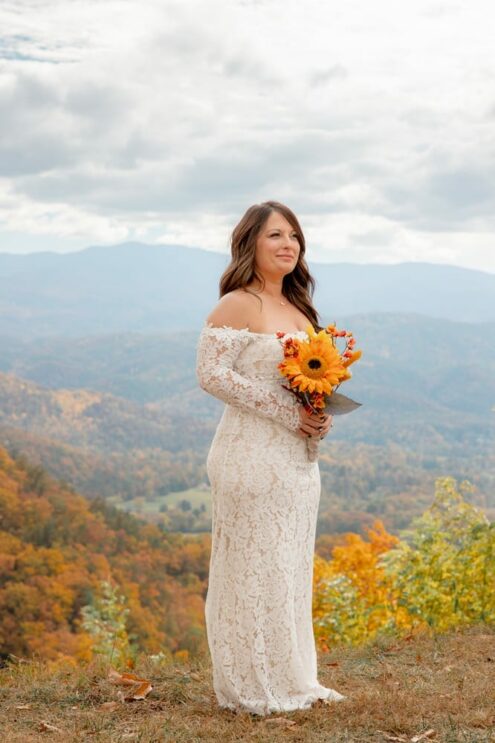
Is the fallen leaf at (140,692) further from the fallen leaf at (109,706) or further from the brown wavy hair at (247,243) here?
the brown wavy hair at (247,243)

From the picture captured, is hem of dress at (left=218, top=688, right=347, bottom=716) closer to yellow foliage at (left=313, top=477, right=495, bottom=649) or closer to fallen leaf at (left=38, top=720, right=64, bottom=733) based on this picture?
fallen leaf at (left=38, top=720, right=64, bottom=733)

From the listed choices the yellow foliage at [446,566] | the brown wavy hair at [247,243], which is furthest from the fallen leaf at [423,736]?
the yellow foliage at [446,566]

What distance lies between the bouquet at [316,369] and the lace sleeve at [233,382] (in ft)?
0.42

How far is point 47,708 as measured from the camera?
16.9ft

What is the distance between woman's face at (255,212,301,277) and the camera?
16.2ft

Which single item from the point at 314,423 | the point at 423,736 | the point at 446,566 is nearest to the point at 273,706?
the point at 423,736

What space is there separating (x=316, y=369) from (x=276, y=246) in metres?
0.81

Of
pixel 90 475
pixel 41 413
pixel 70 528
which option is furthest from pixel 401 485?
pixel 70 528

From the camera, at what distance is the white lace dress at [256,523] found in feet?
15.4

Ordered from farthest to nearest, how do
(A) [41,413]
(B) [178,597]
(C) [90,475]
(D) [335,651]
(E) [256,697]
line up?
(A) [41,413] → (C) [90,475] → (B) [178,597] → (D) [335,651] → (E) [256,697]

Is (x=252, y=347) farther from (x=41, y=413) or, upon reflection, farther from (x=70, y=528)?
(x=41, y=413)

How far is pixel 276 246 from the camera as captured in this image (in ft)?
16.1

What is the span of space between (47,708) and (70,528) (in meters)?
50.7

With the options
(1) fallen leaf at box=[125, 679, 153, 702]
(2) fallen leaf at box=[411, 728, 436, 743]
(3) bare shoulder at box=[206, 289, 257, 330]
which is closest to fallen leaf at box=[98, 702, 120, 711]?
(1) fallen leaf at box=[125, 679, 153, 702]
